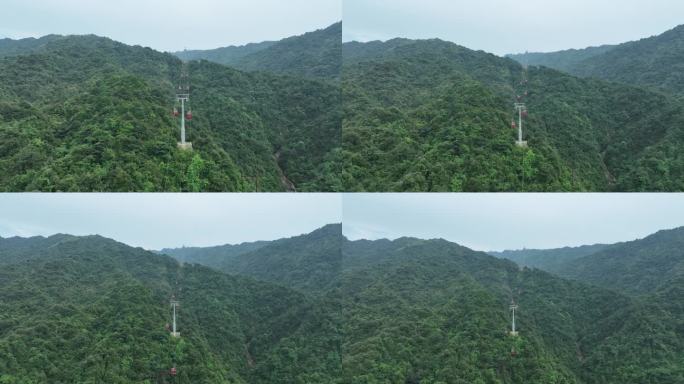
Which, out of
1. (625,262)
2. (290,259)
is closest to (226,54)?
(290,259)

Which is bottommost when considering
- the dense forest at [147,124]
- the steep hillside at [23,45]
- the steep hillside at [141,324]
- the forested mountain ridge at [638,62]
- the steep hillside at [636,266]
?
the steep hillside at [141,324]

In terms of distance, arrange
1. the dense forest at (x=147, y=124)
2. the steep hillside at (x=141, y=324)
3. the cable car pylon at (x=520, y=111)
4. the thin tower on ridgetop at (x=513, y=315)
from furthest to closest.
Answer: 1. the thin tower on ridgetop at (x=513, y=315)
2. the steep hillside at (x=141, y=324)
3. the cable car pylon at (x=520, y=111)
4. the dense forest at (x=147, y=124)

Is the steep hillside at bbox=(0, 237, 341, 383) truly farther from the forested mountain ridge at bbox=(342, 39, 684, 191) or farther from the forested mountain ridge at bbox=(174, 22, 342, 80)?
the forested mountain ridge at bbox=(174, 22, 342, 80)

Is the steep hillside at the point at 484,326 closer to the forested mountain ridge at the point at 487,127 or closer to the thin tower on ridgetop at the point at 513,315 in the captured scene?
the thin tower on ridgetop at the point at 513,315

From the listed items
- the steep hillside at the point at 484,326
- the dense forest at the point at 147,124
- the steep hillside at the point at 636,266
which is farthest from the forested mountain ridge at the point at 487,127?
the steep hillside at the point at 636,266

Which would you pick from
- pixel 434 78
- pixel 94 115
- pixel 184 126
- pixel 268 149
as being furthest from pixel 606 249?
pixel 94 115

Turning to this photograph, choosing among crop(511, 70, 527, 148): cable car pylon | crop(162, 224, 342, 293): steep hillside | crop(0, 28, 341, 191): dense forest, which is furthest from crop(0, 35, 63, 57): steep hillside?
crop(511, 70, 527, 148): cable car pylon

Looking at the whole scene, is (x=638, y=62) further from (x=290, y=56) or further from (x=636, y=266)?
(x=290, y=56)
